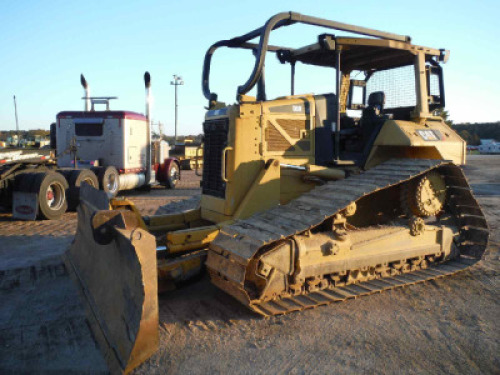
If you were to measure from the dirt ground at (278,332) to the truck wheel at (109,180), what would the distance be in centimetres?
704

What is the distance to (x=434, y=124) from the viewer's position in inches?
257

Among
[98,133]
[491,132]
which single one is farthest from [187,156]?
[491,132]

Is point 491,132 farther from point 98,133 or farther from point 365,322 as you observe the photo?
point 365,322

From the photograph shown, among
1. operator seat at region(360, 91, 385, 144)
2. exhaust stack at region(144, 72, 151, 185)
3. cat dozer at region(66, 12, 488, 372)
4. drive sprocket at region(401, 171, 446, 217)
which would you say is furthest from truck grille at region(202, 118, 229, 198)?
exhaust stack at region(144, 72, 151, 185)

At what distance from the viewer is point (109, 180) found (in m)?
13.4

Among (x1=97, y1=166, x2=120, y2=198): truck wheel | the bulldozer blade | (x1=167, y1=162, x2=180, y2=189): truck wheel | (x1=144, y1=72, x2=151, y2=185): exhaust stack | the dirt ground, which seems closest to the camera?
the bulldozer blade

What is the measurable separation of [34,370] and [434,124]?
584cm

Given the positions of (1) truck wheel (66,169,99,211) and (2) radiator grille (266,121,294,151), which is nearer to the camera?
(2) radiator grille (266,121,294,151)

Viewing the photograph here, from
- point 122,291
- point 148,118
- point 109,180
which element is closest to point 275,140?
point 122,291

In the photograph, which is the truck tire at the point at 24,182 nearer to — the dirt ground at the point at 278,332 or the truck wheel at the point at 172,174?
the dirt ground at the point at 278,332

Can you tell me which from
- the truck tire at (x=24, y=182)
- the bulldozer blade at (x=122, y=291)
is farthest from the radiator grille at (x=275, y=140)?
the truck tire at (x=24, y=182)

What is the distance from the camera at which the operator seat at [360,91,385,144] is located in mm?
6438

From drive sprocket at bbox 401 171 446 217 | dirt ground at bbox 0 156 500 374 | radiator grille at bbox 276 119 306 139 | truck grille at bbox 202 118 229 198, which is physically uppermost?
radiator grille at bbox 276 119 306 139

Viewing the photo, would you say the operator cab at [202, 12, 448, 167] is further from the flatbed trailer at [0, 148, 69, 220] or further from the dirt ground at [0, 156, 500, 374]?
the flatbed trailer at [0, 148, 69, 220]
